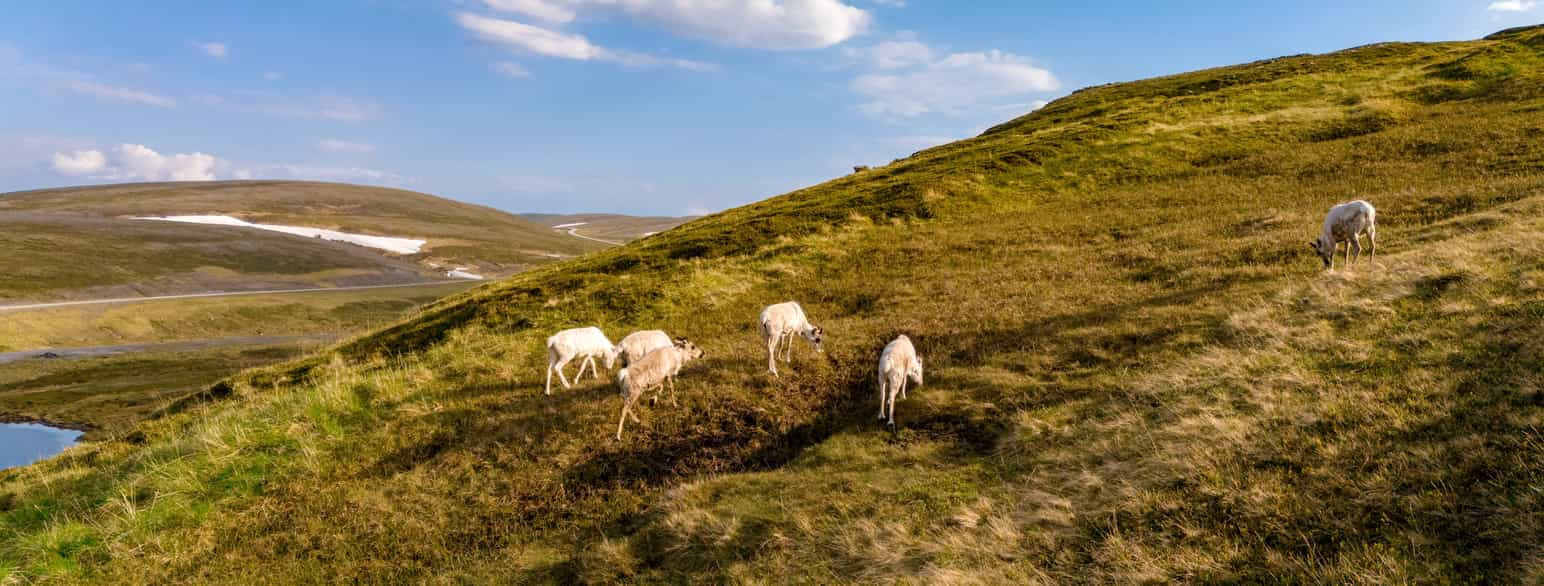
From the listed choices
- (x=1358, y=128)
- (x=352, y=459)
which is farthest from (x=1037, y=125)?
(x=352, y=459)

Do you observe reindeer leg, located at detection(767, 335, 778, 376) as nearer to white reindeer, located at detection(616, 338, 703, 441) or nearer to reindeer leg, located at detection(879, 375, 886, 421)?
white reindeer, located at detection(616, 338, 703, 441)

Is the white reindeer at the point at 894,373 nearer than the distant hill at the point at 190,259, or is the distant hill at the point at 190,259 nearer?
the white reindeer at the point at 894,373

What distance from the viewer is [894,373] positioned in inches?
568

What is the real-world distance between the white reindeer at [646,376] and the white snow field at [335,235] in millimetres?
172990

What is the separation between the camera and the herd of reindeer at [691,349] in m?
15.1

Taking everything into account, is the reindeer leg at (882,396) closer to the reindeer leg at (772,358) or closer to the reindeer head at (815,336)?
the reindeer leg at (772,358)

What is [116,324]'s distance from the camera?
77.3m

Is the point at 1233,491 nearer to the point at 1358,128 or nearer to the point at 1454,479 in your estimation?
the point at 1454,479

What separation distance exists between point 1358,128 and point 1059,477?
5348 cm

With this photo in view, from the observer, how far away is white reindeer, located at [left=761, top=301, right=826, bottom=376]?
17.9 metres

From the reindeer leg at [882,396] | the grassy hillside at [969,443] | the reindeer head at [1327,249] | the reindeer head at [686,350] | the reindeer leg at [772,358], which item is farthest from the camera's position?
the reindeer head at [1327,249]

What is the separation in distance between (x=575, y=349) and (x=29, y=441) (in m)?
47.9

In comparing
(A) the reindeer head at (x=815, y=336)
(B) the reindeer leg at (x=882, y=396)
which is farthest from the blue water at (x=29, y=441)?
(B) the reindeer leg at (x=882, y=396)

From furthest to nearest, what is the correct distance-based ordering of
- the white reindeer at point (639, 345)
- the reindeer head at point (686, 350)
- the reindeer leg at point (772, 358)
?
the reindeer head at point (686, 350), the white reindeer at point (639, 345), the reindeer leg at point (772, 358)
